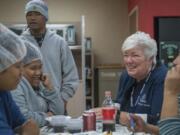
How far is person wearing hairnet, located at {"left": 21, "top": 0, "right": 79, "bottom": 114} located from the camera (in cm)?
300

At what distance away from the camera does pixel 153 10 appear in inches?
226

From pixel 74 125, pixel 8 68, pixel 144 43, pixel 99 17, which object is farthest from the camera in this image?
pixel 99 17

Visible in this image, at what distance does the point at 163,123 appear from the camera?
1191 millimetres

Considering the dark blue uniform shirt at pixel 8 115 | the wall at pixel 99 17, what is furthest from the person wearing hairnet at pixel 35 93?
the wall at pixel 99 17

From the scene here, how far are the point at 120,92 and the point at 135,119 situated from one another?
753 millimetres

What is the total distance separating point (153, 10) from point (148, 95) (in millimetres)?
3497

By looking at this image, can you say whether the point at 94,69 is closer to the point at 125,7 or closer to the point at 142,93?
the point at 125,7

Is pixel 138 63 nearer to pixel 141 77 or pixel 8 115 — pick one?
pixel 141 77

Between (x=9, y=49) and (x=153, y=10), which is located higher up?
(x=153, y=10)

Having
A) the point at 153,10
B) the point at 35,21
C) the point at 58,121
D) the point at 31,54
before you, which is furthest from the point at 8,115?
the point at 153,10

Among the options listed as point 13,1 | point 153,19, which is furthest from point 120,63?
point 13,1

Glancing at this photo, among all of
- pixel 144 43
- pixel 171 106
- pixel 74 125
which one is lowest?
pixel 74 125

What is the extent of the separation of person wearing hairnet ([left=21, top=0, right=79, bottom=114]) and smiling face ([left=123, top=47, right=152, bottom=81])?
0.66 m

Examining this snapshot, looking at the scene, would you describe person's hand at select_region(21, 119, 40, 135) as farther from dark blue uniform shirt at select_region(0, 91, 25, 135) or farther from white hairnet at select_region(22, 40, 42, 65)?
white hairnet at select_region(22, 40, 42, 65)
